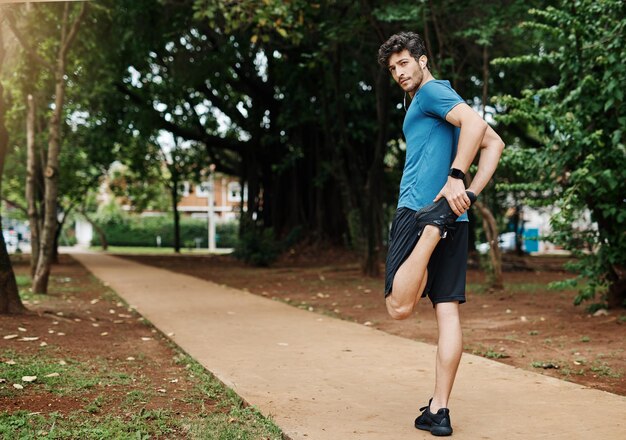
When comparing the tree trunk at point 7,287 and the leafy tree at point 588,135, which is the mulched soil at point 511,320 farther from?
the tree trunk at point 7,287

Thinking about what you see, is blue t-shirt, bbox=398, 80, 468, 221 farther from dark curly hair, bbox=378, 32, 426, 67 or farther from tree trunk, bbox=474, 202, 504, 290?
tree trunk, bbox=474, 202, 504, 290

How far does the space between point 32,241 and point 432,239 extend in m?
11.4

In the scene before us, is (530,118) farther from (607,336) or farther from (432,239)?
(432,239)

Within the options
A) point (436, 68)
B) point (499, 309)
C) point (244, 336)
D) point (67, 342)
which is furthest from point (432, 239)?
point (436, 68)

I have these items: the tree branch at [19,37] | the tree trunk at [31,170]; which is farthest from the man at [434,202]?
the tree trunk at [31,170]

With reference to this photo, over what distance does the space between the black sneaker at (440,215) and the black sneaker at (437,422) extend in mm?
894

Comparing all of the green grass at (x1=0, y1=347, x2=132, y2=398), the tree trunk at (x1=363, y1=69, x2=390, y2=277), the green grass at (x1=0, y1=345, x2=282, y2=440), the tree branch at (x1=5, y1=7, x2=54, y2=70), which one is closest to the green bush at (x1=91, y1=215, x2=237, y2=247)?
the tree trunk at (x1=363, y1=69, x2=390, y2=277)

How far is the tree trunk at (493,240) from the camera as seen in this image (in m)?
11.7

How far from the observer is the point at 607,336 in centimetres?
708

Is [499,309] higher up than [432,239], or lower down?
lower down

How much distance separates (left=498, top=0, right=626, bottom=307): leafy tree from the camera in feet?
24.8

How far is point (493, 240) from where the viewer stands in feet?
38.9

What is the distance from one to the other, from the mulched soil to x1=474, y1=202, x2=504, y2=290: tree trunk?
0.80 ft

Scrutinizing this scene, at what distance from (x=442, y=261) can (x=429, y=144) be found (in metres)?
0.60
